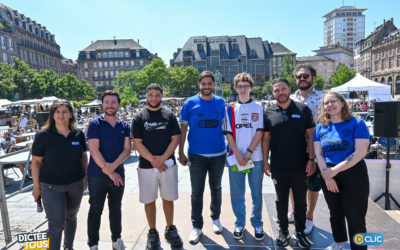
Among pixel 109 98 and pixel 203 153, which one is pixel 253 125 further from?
pixel 109 98

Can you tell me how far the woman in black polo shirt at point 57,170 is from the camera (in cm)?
292

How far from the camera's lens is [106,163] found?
315 centimetres

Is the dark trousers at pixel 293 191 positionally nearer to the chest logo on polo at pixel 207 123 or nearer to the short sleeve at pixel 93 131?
the chest logo on polo at pixel 207 123

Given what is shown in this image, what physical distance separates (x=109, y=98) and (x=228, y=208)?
8.81ft

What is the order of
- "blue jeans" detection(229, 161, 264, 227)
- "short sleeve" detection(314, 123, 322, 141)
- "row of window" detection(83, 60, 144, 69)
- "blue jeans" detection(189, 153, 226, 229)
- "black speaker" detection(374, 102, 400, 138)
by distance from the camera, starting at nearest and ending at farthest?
"short sleeve" detection(314, 123, 322, 141) → "blue jeans" detection(229, 161, 264, 227) → "blue jeans" detection(189, 153, 226, 229) → "black speaker" detection(374, 102, 400, 138) → "row of window" detection(83, 60, 144, 69)

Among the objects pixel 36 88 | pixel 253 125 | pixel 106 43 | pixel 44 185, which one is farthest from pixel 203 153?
pixel 106 43

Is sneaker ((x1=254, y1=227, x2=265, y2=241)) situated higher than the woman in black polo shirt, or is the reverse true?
the woman in black polo shirt

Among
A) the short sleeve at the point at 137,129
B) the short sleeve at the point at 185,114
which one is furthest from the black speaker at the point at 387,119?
the short sleeve at the point at 137,129

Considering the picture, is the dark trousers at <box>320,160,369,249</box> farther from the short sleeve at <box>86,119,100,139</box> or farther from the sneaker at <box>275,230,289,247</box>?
the short sleeve at <box>86,119,100,139</box>

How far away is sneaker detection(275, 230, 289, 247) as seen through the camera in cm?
332

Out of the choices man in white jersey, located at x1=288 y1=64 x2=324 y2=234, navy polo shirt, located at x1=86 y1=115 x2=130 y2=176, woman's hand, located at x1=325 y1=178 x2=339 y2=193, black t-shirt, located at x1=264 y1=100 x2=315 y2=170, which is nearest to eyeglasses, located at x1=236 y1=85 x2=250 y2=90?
black t-shirt, located at x1=264 y1=100 x2=315 y2=170

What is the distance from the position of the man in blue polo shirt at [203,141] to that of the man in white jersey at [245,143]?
0.16m

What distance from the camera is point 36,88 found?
40.8m

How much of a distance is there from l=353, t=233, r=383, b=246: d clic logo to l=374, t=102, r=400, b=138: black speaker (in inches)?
79.4
